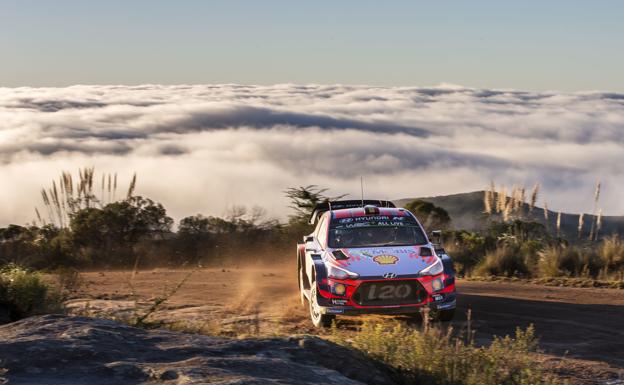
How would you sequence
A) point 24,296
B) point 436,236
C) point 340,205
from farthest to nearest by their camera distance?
point 340,205, point 436,236, point 24,296

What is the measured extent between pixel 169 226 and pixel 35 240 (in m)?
4.69

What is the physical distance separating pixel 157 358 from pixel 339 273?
21.1 feet

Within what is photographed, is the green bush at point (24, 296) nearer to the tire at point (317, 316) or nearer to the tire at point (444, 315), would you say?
the tire at point (317, 316)

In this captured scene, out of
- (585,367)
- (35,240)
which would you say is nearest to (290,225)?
(35,240)

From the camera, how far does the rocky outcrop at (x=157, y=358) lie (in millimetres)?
6535

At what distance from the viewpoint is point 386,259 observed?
44.5 ft

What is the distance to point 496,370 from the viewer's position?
28.6 feet

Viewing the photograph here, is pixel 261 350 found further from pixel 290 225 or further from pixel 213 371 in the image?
pixel 290 225

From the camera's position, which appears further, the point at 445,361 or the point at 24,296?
the point at 24,296

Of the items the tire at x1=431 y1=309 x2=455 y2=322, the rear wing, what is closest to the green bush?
the rear wing

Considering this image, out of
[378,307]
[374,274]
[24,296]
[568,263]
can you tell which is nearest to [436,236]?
[374,274]

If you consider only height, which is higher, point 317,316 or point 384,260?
point 384,260

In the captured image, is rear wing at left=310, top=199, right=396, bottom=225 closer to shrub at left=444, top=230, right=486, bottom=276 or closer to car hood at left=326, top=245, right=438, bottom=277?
car hood at left=326, top=245, right=438, bottom=277

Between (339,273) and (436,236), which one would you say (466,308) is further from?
Result: (339,273)
